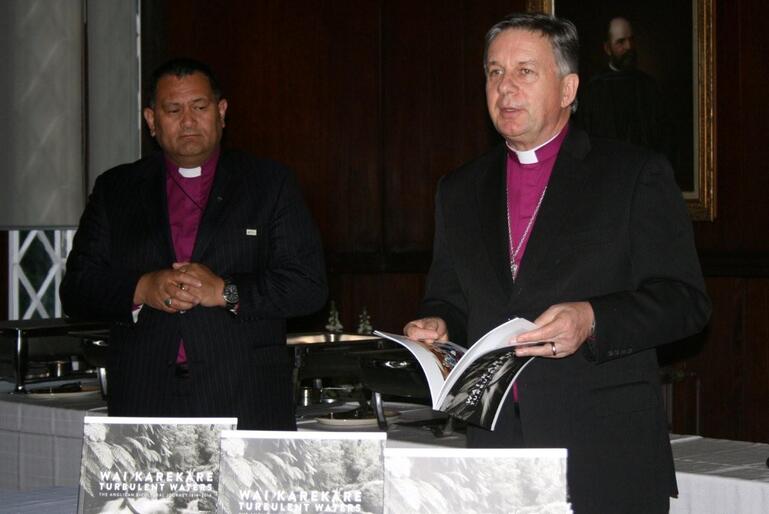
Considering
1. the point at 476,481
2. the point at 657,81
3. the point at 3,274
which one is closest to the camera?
the point at 476,481

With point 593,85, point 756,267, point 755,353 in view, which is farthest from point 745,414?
point 593,85

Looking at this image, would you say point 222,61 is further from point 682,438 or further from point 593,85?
point 682,438

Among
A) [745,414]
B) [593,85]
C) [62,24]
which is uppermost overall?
[62,24]

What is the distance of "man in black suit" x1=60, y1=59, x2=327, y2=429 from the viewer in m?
2.53

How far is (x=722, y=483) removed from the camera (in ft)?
7.96

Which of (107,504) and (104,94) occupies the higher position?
(104,94)

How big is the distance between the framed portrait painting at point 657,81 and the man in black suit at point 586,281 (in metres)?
2.83

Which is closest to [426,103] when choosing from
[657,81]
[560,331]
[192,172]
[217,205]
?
[657,81]

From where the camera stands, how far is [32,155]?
254 inches

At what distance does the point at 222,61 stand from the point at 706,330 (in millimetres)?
3177

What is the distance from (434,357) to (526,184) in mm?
436

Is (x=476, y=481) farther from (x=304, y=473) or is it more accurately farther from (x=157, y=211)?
(x=157, y=211)

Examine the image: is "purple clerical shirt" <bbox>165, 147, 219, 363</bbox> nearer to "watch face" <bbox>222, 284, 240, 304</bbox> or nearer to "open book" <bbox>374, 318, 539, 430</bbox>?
"watch face" <bbox>222, 284, 240, 304</bbox>

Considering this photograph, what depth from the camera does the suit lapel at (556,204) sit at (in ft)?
6.28
